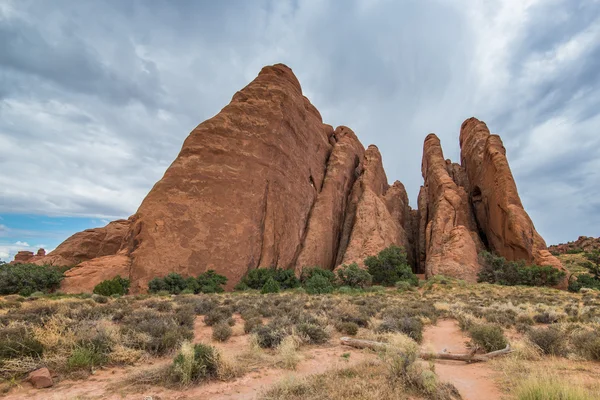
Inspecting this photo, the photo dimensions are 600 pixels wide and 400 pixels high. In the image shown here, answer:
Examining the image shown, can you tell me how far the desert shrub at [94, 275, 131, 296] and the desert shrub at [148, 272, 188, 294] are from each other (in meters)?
1.63

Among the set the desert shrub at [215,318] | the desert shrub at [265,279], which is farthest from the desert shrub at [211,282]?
the desert shrub at [215,318]

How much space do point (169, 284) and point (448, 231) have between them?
94.2 feet

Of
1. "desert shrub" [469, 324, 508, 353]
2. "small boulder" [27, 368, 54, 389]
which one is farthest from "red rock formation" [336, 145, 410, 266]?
"small boulder" [27, 368, 54, 389]

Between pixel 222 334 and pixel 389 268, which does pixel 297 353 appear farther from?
pixel 389 268

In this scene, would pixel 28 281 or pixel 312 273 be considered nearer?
pixel 28 281

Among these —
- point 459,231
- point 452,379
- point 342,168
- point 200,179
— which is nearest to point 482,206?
point 459,231

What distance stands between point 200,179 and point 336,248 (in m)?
18.3

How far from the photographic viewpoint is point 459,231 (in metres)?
32.5

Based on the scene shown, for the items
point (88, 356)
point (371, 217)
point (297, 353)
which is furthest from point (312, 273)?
point (88, 356)

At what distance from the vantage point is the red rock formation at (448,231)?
1176 inches

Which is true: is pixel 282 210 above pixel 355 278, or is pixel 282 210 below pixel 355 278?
above

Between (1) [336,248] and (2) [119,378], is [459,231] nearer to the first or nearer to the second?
(1) [336,248]

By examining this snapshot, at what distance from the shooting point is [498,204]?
33.6 meters

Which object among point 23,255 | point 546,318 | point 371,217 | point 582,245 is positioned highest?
point 371,217
